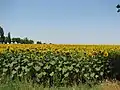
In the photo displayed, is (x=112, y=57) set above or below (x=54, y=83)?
above

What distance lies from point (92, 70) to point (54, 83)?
1.28 metres

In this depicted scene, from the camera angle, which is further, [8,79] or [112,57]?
[112,57]

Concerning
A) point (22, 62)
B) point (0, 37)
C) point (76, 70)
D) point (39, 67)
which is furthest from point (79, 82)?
point (0, 37)

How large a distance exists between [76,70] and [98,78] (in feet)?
2.78

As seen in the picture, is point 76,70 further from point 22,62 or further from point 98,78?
point 22,62

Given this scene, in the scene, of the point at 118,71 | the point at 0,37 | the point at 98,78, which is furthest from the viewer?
the point at 0,37

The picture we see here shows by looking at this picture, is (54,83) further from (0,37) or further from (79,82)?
(0,37)

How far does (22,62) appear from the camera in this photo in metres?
10.5

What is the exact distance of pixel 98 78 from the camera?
1038 cm

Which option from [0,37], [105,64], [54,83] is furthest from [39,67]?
[0,37]

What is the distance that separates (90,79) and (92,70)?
32cm

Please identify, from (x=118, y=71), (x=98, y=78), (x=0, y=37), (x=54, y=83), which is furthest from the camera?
(x=0, y=37)

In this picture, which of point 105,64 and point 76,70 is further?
point 105,64

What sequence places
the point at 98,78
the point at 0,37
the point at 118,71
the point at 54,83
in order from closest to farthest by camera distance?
the point at 54,83
the point at 98,78
the point at 118,71
the point at 0,37
